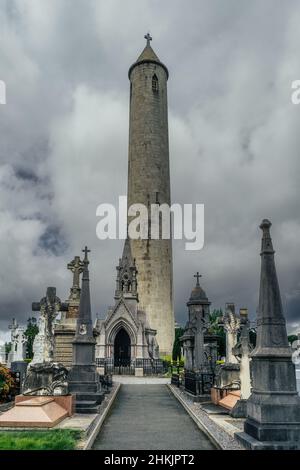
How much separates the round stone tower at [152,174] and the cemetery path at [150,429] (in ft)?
95.0

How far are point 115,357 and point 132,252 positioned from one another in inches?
484

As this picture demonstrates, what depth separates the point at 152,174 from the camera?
47.2 metres

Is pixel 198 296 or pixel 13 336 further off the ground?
pixel 198 296

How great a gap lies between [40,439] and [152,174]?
135 ft

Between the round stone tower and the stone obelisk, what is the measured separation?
2960cm

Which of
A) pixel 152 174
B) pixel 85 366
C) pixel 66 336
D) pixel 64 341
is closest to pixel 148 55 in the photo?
pixel 152 174

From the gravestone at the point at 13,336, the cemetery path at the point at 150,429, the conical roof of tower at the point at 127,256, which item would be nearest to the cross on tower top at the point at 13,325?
the gravestone at the point at 13,336

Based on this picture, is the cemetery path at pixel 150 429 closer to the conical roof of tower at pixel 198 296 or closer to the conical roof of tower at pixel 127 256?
the conical roof of tower at pixel 198 296

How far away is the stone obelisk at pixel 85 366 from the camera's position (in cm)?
1324

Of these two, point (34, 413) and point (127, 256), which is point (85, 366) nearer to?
point (34, 413)
